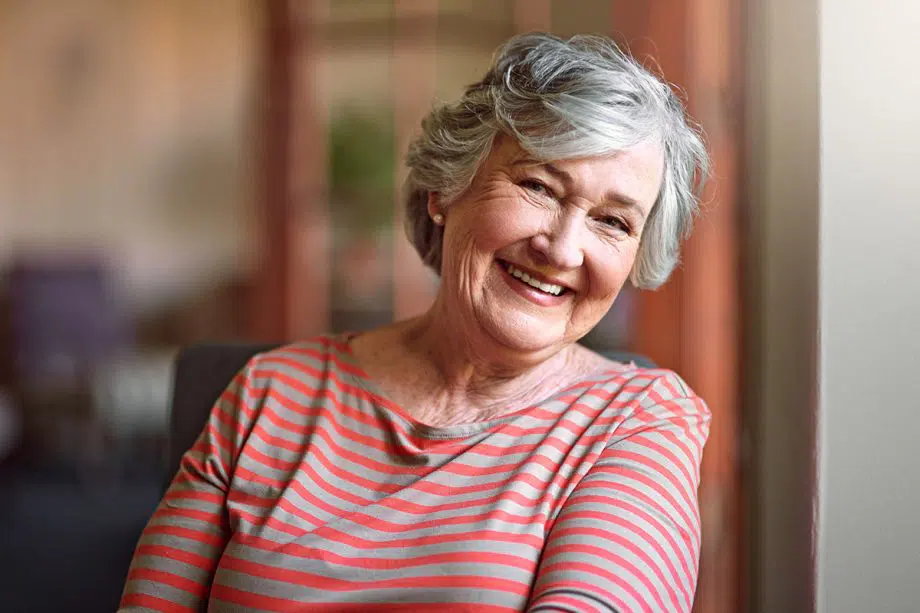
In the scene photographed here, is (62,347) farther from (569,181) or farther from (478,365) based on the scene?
(569,181)

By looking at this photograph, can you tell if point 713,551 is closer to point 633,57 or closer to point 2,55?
point 633,57

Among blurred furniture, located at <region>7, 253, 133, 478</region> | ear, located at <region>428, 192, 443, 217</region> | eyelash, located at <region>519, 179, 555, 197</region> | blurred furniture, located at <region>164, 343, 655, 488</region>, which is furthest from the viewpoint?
blurred furniture, located at <region>7, 253, 133, 478</region>

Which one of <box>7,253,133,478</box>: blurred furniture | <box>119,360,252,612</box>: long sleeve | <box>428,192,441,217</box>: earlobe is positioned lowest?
<box>7,253,133,478</box>: blurred furniture

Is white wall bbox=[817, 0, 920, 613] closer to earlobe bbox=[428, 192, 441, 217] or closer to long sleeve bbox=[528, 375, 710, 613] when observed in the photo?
long sleeve bbox=[528, 375, 710, 613]

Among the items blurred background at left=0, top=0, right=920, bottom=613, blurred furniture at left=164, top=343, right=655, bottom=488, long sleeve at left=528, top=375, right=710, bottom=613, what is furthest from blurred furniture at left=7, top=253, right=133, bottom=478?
long sleeve at left=528, top=375, right=710, bottom=613

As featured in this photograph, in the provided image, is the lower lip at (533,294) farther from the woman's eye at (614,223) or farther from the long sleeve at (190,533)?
the long sleeve at (190,533)

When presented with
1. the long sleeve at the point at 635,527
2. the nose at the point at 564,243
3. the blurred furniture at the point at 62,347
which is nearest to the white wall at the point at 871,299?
→ the long sleeve at the point at 635,527

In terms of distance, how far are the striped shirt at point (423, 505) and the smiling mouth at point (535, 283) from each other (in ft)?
0.34

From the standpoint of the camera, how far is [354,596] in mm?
841

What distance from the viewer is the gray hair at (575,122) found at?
2.87 ft

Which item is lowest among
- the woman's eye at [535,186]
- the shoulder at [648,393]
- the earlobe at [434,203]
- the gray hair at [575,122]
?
the shoulder at [648,393]

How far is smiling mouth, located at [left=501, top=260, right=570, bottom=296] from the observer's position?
93 cm

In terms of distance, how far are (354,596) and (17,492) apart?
2.71m

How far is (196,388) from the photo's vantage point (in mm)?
1169
